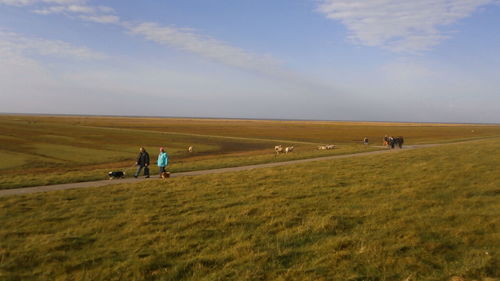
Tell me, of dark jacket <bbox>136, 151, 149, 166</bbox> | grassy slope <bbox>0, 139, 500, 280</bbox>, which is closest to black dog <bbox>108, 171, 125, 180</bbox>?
dark jacket <bbox>136, 151, 149, 166</bbox>

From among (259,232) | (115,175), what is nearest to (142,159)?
(115,175)

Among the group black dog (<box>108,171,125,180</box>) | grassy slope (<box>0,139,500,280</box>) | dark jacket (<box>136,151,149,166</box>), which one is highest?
dark jacket (<box>136,151,149,166</box>)

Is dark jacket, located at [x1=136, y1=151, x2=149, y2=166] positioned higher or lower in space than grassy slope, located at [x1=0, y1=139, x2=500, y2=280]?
higher

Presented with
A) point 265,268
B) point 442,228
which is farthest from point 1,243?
point 442,228

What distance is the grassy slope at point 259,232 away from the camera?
6.43 meters

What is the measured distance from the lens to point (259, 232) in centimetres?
848

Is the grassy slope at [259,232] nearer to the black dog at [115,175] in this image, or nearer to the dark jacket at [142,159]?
the black dog at [115,175]

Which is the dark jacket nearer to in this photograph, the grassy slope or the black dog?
the black dog

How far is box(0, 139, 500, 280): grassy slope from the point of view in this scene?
6426mm

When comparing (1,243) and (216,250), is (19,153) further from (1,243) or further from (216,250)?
(216,250)

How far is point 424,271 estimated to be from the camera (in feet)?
20.4

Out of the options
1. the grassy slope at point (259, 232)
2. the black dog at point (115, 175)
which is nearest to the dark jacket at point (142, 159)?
the black dog at point (115, 175)

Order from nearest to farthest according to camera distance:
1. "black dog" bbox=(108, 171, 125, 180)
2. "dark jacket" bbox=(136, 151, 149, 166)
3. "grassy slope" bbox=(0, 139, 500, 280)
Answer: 1. "grassy slope" bbox=(0, 139, 500, 280)
2. "black dog" bbox=(108, 171, 125, 180)
3. "dark jacket" bbox=(136, 151, 149, 166)

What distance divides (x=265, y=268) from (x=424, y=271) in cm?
294
